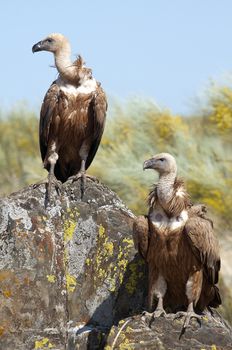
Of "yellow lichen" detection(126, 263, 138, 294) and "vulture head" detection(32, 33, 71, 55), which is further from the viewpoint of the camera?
"vulture head" detection(32, 33, 71, 55)

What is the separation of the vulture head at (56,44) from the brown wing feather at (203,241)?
2450 millimetres

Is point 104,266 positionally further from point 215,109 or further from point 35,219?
point 215,109

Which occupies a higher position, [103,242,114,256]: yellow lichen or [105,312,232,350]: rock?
[103,242,114,256]: yellow lichen

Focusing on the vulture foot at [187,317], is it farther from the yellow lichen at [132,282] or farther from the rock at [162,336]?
the yellow lichen at [132,282]

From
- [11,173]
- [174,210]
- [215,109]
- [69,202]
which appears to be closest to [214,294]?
[174,210]

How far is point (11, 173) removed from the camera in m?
→ 26.7

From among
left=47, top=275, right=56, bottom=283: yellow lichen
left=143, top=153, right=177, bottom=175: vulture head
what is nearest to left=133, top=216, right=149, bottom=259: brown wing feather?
left=143, top=153, right=177, bottom=175: vulture head

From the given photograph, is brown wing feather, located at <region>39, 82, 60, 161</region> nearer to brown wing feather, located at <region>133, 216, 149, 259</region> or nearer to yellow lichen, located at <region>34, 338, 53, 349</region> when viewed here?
brown wing feather, located at <region>133, 216, 149, 259</region>

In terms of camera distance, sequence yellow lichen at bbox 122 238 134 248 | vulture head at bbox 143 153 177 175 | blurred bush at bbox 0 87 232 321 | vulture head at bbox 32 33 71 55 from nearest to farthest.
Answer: yellow lichen at bbox 122 238 134 248 < vulture head at bbox 143 153 177 175 < vulture head at bbox 32 33 71 55 < blurred bush at bbox 0 87 232 321

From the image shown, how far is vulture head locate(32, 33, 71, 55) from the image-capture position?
880 cm

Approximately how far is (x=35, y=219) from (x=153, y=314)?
1.04 metres

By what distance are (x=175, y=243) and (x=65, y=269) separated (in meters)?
0.98

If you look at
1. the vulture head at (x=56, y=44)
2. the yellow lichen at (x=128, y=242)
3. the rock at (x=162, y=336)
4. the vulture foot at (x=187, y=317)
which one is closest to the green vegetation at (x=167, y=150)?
the vulture head at (x=56, y=44)

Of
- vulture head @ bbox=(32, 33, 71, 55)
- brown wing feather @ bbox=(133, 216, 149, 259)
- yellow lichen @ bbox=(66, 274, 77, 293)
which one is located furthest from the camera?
vulture head @ bbox=(32, 33, 71, 55)
